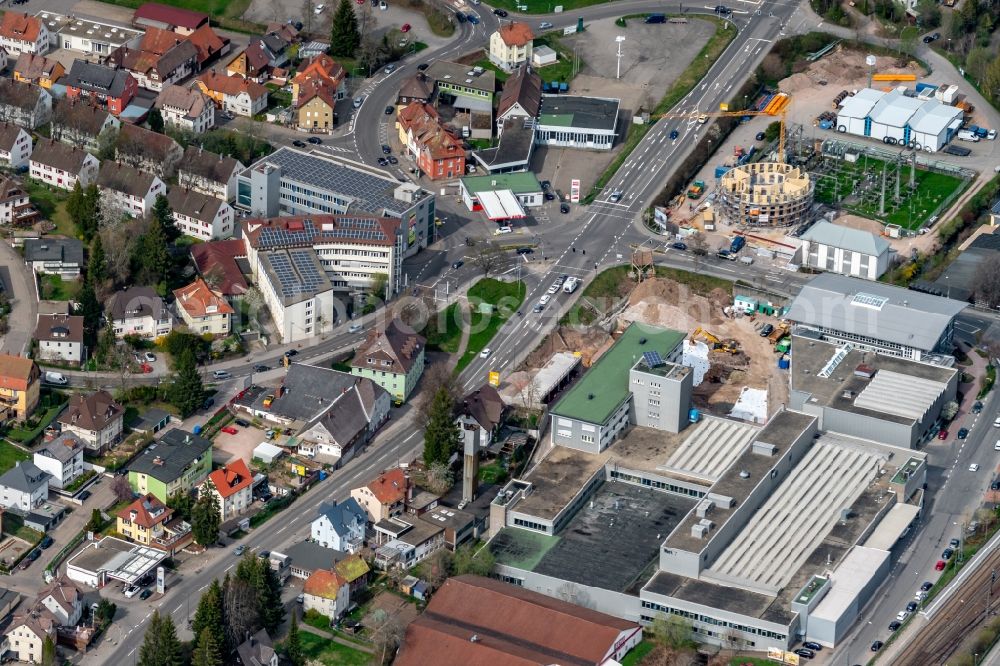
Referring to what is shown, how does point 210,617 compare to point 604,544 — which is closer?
point 210,617

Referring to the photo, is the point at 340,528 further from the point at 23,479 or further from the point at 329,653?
the point at 23,479

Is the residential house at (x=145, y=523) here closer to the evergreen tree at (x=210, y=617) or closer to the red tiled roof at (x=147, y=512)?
the red tiled roof at (x=147, y=512)

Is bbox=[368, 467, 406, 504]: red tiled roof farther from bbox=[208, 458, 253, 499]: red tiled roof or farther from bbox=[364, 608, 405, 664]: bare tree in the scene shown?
bbox=[364, 608, 405, 664]: bare tree

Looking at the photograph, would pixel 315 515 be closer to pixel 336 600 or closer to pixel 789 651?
pixel 336 600

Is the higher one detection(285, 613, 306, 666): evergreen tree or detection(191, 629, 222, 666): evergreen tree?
detection(191, 629, 222, 666): evergreen tree

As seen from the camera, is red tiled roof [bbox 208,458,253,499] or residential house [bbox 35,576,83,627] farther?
red tiled roof [bbox 208,458,253,499]

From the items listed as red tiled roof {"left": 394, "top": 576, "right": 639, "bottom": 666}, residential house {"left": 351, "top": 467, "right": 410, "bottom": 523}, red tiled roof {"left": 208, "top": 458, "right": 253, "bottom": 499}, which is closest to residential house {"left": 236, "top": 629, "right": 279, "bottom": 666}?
red tiled roof {"left": 394, "top": 576, "right": 639, "bottom": 666}

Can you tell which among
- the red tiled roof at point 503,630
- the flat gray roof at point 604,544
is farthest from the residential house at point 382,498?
the red tiled roof at point 503,630

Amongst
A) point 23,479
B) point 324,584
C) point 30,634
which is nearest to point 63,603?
point 30,634
